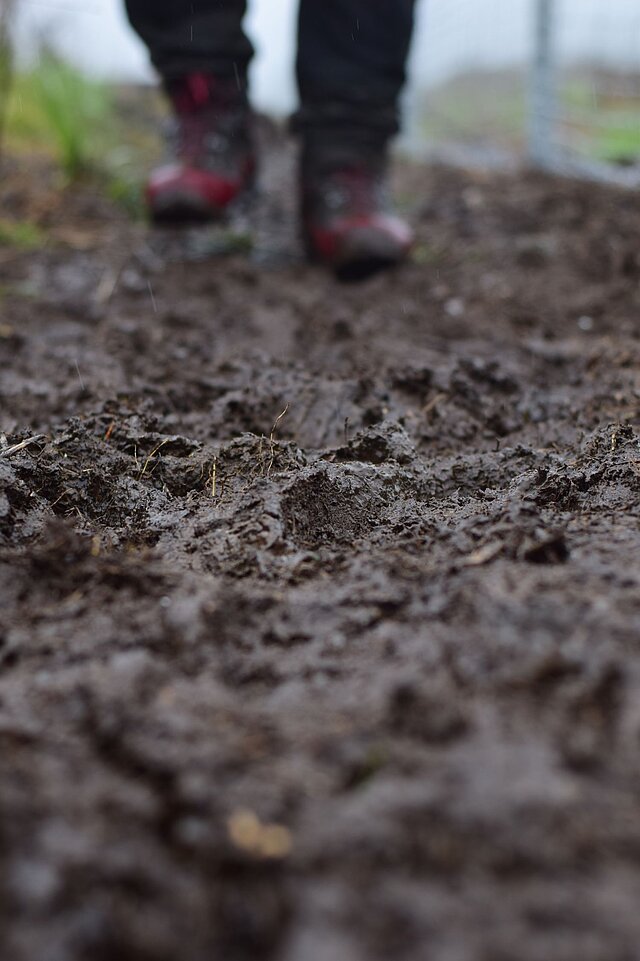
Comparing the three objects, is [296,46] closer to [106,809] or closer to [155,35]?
[155,35]

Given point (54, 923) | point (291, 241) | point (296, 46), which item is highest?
point (296, 46)

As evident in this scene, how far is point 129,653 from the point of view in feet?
2.30

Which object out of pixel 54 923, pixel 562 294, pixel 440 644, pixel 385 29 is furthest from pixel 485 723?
pixel 385 29

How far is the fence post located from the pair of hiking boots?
1.76 m

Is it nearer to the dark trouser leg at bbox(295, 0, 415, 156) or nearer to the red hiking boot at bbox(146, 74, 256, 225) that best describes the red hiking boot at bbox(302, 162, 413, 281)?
the dark trouser leg at bbox(295, 0, 415, 156)

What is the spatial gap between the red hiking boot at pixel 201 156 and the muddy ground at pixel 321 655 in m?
0.76

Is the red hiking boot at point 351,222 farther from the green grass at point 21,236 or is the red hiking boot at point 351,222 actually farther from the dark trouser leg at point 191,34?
the green grass at point 21,236

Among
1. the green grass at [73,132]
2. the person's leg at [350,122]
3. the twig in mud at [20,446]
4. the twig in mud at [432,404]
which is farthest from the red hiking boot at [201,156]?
the twig in mud at [20,446]

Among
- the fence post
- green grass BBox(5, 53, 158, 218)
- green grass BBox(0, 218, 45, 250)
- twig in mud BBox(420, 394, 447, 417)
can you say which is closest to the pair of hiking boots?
green grass BBox(0, 218, 45, 250)

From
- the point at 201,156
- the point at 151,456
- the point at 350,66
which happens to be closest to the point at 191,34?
the point at 201,156

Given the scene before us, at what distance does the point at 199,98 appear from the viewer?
2.35 meters

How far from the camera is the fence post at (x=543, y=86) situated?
3.64 meters

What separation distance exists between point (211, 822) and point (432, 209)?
2.91m

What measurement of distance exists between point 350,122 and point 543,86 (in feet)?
6.34
